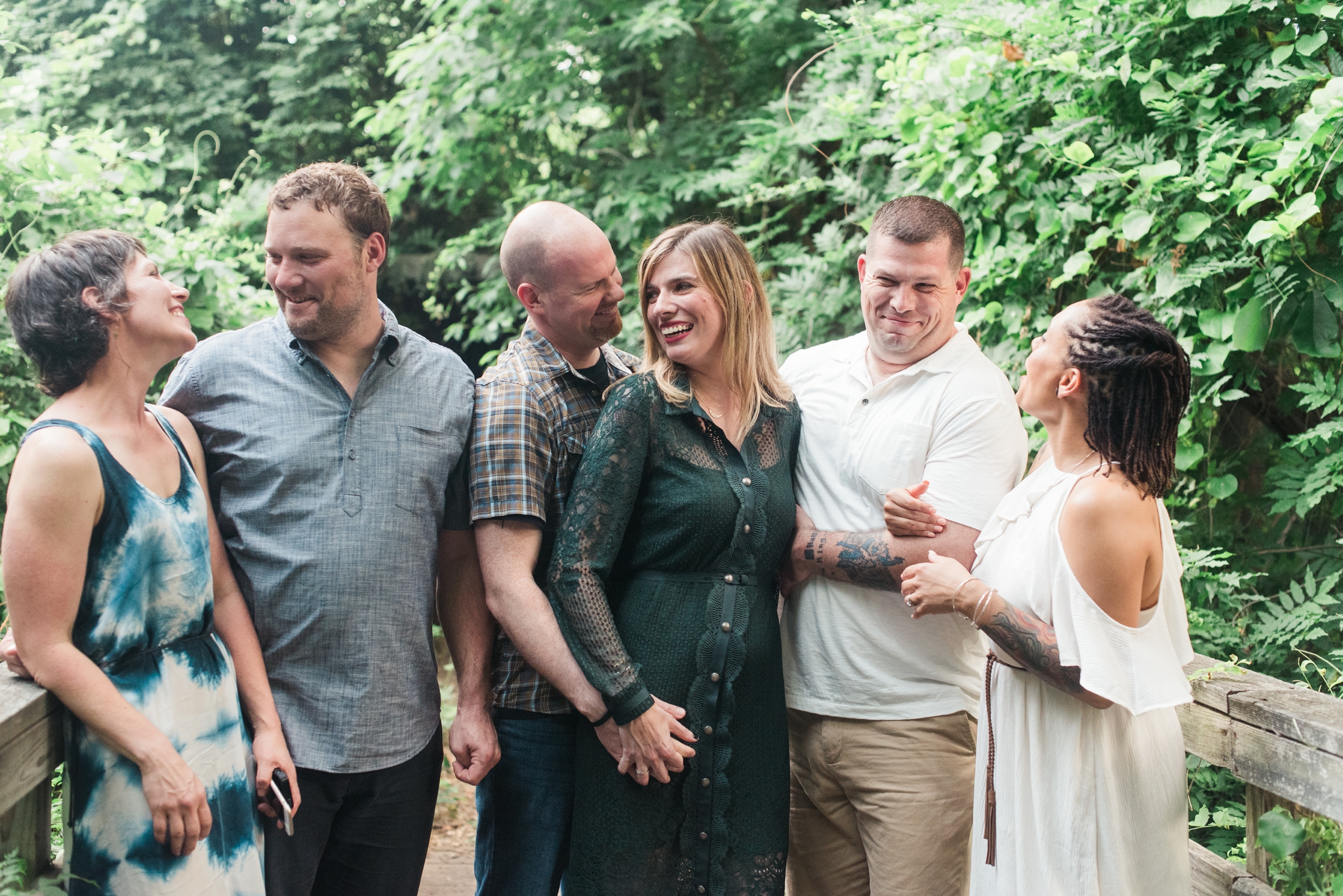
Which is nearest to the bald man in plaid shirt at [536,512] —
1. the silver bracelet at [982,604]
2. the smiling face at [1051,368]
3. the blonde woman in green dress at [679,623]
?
the blonde woman in green dress at [679,623]

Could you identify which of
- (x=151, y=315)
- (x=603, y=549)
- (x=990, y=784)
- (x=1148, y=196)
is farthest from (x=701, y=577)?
(x=1148, y=196)

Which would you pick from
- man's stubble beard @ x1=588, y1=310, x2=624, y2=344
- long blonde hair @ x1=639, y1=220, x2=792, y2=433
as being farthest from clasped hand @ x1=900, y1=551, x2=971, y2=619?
man's stubble beard @ x1=588, y1=310, x2=624, y2=344

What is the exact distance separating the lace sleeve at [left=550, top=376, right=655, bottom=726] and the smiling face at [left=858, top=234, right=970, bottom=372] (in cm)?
64

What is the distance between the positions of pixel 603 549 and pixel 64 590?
3.05 feet

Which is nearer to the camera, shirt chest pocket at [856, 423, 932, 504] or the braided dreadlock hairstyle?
the braided dreadlock hairstyle

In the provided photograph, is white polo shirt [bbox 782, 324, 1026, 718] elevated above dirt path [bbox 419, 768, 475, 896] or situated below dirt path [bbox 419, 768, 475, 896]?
above

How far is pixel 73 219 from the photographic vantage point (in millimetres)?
3842

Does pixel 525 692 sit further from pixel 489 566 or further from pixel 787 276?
pixel 787 276

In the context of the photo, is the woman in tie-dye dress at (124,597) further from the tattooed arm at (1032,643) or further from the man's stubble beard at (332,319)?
the tattooed arm at (1032,643)

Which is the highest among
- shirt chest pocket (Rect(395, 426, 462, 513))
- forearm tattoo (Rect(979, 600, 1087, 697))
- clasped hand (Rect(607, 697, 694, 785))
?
shirt chest pocket (Rect(395, 426, 462, 513))

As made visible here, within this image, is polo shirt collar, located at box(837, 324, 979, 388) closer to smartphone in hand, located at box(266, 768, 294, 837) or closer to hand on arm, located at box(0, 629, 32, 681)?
smartphone in hand, located at box(266, 768, 294, 837)

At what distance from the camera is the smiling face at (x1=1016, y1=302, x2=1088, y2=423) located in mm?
1918

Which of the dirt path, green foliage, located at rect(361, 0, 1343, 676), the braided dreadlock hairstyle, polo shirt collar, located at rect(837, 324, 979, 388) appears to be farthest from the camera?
the dirt path

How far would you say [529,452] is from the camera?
2.15 metres
